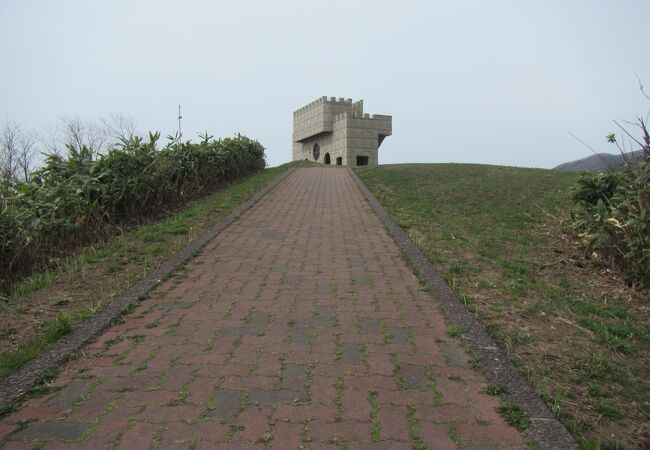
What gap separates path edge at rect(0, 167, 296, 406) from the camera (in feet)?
9.84

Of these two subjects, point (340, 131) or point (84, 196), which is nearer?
point (84, 196)

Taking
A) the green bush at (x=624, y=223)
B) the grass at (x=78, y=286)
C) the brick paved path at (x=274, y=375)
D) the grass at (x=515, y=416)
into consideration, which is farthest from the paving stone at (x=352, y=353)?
the green bush at (x=624, y=223)

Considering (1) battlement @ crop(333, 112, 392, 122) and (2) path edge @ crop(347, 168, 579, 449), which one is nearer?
(2) path edge @ crop(347, 168, 579, 449)

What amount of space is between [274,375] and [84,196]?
548 centimetres

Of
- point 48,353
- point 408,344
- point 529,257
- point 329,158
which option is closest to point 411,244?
point 529,257

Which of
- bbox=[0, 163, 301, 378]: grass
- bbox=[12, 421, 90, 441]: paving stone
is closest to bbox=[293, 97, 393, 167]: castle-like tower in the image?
bbox=[0, 163, 301, 378]: grass

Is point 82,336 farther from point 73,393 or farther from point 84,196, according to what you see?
point 84,196

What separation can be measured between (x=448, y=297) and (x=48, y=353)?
3.30m

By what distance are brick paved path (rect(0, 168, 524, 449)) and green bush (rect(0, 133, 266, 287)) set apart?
2390mm

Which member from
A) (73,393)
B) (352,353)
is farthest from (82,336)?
(352,353)

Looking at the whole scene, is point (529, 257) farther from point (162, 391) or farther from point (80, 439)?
point (80, 439)

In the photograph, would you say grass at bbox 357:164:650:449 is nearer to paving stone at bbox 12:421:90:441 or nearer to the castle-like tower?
paving stone at bbox 12:421:90:441

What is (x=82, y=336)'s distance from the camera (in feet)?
12.0

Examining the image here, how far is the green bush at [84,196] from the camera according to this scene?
608cm
